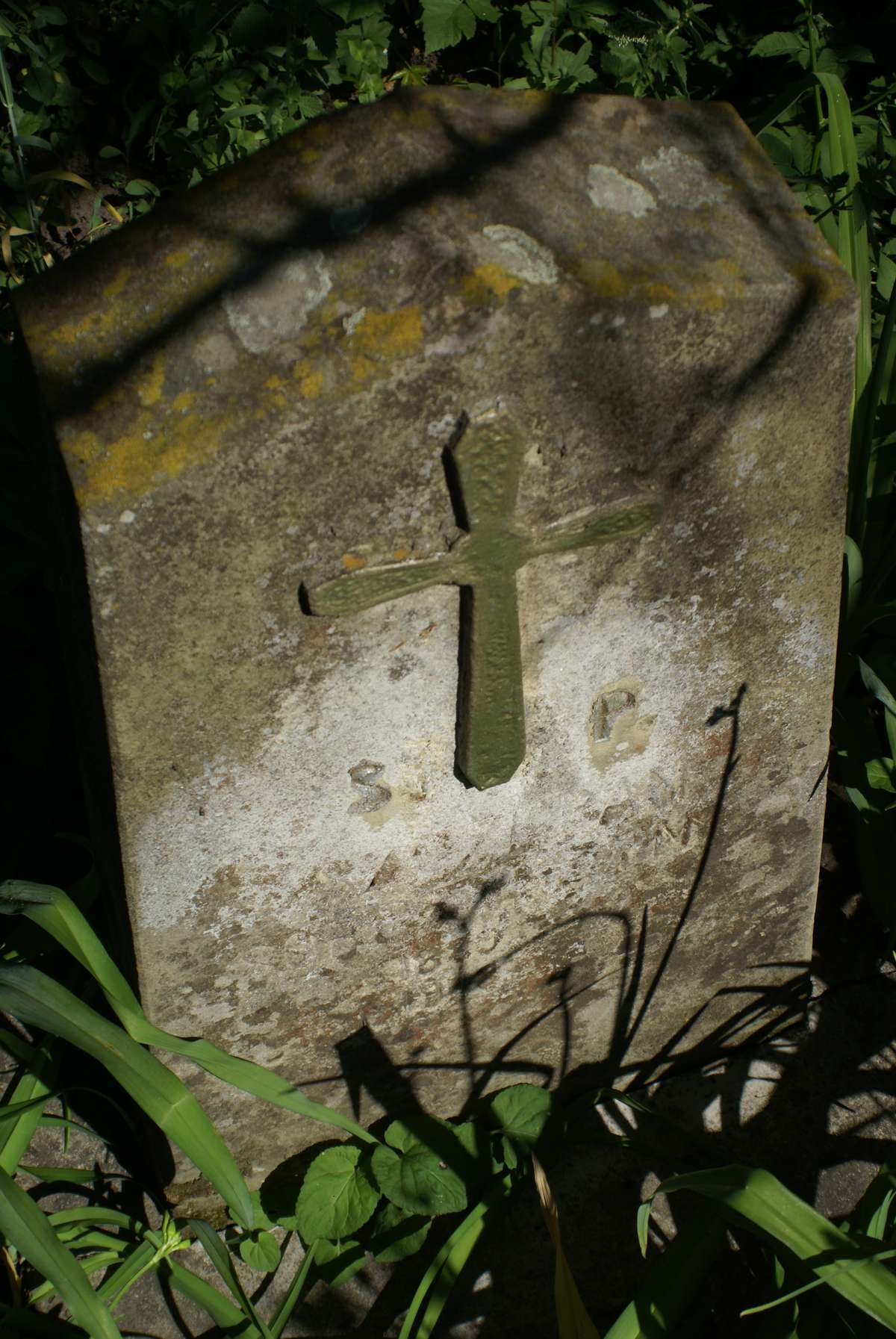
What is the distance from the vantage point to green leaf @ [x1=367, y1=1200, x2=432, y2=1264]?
1.66 m

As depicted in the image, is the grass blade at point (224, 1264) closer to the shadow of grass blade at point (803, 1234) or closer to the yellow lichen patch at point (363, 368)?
the shadow of grass blade at point (803, 1234)

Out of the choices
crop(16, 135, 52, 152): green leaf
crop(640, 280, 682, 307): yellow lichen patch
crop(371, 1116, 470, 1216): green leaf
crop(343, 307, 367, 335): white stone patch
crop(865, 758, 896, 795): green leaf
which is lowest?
crop(371, 1116, 470, 1216): green leaf

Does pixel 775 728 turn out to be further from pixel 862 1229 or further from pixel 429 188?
pixel 429 188

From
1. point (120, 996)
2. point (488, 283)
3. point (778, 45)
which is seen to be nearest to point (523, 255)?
point (488, 283)

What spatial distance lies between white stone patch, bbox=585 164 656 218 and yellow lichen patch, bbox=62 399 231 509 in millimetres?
480

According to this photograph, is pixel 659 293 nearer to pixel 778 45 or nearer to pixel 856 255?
pixel 856 255

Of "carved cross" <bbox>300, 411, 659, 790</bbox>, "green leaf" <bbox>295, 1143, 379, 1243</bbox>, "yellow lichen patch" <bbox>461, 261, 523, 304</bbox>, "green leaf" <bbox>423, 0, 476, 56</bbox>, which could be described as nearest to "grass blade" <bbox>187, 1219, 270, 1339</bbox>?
"green leaf" <bbox>295, 1143, 379, 1243</bbox>

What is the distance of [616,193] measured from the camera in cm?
122

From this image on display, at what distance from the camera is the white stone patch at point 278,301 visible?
3.59 ft

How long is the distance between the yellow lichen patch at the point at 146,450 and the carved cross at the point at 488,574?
195 mm

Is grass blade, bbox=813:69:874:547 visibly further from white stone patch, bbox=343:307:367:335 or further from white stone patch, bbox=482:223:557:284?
white stone patch, bbox=343:307:367:335

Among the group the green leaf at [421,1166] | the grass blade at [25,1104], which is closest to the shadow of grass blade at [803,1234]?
the green leaf at [421,1166]

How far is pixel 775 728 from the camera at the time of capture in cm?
160

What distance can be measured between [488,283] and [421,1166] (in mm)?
1273
